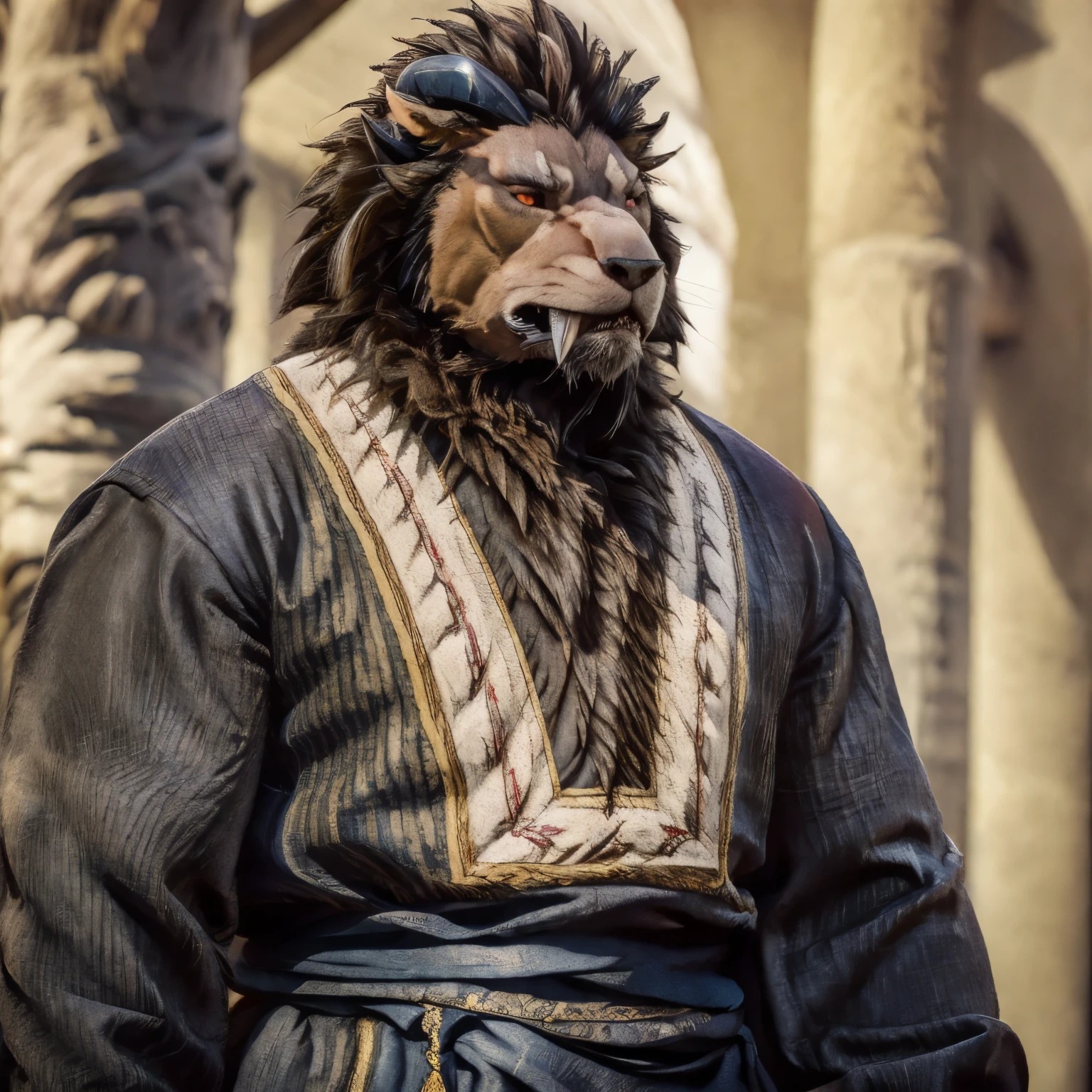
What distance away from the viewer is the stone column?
339 cm

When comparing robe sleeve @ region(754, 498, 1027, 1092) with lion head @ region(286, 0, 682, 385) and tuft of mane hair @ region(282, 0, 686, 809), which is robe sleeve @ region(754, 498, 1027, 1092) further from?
lion head @ region(286, 0, 682, 385)

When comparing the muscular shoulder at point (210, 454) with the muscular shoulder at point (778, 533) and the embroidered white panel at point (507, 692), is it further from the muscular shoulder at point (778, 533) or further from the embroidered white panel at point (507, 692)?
the muscular shoulder at point (778, 533)

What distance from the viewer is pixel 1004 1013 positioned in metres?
4.00

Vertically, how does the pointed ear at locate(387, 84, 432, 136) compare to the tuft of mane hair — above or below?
above

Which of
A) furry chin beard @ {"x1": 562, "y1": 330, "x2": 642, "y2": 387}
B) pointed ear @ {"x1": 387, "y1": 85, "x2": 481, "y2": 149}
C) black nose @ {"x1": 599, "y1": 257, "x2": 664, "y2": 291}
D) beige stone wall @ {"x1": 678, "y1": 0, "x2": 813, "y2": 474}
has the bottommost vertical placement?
furry chin beard @ {"x1": 562, "y1": 330, "x2": 642, "y2": 387}

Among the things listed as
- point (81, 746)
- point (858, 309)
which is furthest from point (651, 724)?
point (858, 309)

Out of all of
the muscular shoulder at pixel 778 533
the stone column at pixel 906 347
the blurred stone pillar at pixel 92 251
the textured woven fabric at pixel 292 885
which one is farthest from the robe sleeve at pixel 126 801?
the stone column at pixel 906 347

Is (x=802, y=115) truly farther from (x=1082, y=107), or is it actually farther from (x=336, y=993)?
(x=336, y=993)

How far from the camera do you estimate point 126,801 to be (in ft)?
3.11

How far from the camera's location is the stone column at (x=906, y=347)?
339cm

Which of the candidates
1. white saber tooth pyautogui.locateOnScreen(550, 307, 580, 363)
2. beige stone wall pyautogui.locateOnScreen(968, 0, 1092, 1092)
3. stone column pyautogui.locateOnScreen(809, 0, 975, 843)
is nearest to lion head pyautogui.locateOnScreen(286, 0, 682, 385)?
white saber tooth pyautogui.locateOnScreen(550, 307, 580, 363)

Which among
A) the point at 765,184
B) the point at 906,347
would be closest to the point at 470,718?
the point at 906,347

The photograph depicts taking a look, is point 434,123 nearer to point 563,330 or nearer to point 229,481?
point 563,330

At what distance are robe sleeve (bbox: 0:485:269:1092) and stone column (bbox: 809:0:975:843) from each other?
2.48m
